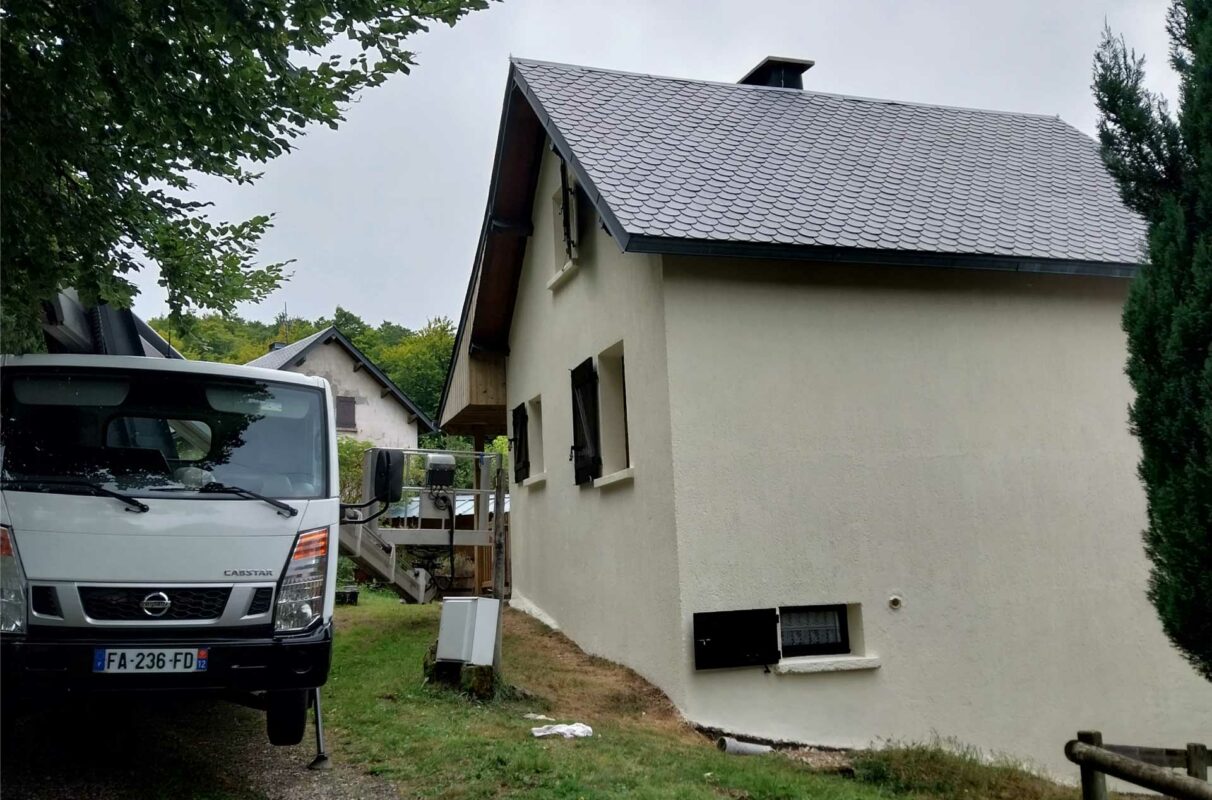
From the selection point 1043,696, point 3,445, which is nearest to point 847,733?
point 1043,696

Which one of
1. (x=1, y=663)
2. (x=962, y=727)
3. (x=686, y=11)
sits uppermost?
(x=686, y=11)

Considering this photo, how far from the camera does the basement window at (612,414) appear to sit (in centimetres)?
1099

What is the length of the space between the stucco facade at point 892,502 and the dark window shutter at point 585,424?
0.54 meters

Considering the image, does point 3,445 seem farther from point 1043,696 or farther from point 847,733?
point 1043,696

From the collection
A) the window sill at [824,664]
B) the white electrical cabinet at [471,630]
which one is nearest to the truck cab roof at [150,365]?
the white electrical cabinet at [471,630]

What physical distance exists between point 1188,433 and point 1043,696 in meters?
4.71

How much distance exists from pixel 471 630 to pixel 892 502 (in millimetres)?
4117

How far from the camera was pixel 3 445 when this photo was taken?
5383mm

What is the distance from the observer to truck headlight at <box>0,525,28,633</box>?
492cm

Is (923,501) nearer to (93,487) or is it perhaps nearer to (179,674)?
(179,674)

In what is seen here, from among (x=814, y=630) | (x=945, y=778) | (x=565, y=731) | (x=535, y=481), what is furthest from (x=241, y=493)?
(x=535, y=481)

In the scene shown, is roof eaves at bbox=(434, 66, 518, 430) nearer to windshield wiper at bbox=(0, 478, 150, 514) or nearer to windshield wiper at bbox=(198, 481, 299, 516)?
windshield wiper at bbox=(198, 481, 299, 516)

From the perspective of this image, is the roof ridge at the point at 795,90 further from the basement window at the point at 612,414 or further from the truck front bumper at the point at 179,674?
the truck front bumper at the point at 179,674

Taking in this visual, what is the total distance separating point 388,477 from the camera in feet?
21.7
